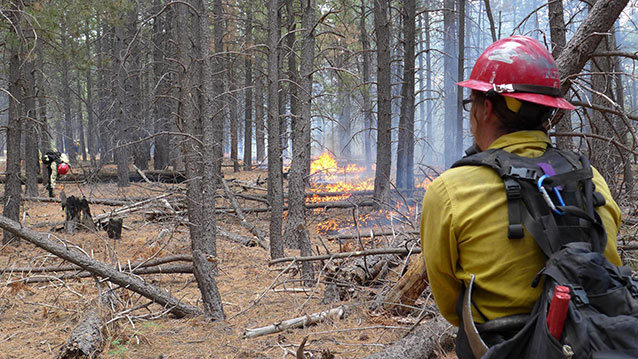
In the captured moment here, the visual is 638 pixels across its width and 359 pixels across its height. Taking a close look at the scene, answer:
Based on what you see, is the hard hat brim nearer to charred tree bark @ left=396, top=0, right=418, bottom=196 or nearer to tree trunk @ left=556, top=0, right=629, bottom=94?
tree trunk @ left=556, top=0, right=629, bottom=94

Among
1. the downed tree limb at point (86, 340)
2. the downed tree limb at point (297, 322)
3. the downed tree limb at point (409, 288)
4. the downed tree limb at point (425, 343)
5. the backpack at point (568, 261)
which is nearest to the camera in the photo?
the backpack at point (568, 261)

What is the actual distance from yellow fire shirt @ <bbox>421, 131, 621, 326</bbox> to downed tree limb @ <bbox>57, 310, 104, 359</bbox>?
11.9 feet

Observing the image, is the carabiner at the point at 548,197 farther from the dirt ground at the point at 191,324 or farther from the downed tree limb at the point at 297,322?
the downed tree limb at the point at 297,322

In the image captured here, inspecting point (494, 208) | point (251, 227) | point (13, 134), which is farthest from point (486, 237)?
→ point (251, 227)

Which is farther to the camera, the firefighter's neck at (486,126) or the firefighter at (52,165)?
the firefighter at (52,165)

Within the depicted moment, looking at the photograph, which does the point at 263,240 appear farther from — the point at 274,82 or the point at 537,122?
the point at 537,122

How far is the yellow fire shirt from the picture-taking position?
1.72 metres

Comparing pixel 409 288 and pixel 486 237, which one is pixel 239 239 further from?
pixel 486 237

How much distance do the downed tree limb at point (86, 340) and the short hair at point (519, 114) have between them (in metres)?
4.03

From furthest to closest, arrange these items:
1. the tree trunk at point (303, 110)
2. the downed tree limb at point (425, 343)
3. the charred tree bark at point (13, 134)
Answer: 1. the charred tree bark at point (13, 134)
2. the tree trunk at point (303, 110)
3. the downed tree limb at point (425, 343)

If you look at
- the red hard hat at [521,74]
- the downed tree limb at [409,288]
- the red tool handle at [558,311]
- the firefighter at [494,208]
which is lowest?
the downed tree limb at [409,288]

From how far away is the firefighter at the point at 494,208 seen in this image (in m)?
1.72

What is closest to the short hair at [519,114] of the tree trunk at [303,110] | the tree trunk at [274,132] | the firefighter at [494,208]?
the firefighter at [494,208]

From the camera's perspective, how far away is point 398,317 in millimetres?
4758
